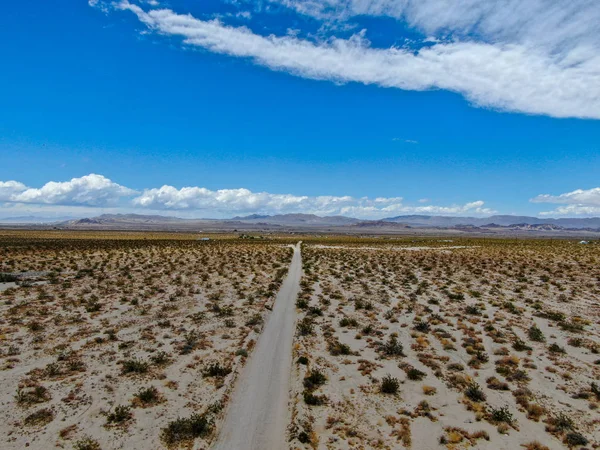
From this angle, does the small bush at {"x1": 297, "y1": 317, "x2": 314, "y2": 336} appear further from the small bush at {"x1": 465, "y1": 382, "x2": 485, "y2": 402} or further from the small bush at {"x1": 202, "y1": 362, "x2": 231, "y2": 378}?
the small bush at {"x1": 465, "y1": 382, "x2": 485, "y2": 402}

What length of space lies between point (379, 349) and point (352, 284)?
44.9 feet

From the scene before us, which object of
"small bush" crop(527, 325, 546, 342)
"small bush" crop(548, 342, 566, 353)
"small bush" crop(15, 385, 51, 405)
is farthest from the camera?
"small bush" crop(527, 325, 546, 342)

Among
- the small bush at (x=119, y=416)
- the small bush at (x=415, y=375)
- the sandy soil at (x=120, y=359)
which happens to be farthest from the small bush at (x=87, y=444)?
the small bush at (x=415, y=375)

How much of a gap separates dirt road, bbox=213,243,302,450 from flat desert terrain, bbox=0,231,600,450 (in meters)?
0.04

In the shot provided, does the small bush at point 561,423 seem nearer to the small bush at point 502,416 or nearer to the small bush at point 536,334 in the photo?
the small bush at point 502,416

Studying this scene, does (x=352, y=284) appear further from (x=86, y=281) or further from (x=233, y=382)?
(x=86, y=281)

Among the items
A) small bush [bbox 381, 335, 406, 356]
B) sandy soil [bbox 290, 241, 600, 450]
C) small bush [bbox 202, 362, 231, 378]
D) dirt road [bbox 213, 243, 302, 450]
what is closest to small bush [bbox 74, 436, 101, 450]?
dirt road [bbox 213, 243, 302, 450]

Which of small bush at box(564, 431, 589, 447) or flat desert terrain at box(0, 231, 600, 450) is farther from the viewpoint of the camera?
flat desert terrain at box(0, 231, 600, 450)

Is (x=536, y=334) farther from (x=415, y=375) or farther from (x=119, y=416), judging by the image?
(x=119, y=416)

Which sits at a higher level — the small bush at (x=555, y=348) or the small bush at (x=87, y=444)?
the small bush at (x=555, y=348)

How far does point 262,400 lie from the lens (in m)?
9.40

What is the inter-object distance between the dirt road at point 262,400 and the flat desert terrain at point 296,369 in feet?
0.14

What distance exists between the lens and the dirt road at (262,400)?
303 inches

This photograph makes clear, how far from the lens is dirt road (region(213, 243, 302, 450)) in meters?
7.70
